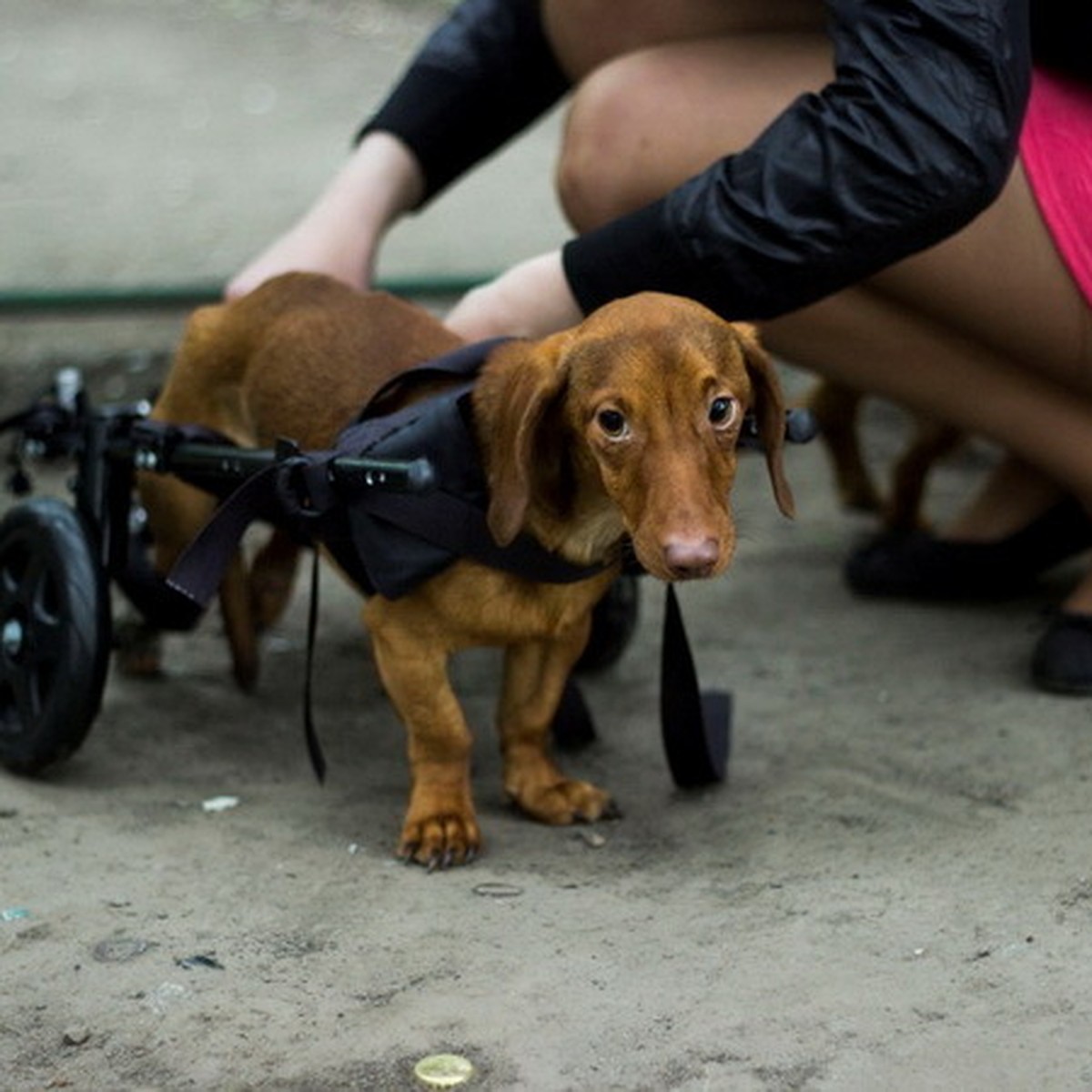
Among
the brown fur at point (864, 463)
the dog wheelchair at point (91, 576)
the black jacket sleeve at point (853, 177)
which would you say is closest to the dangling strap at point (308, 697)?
the dog wheelchair at point (91, 576)

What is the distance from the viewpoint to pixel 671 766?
Result: 9.53ft

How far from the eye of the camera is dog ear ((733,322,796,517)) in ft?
8.41

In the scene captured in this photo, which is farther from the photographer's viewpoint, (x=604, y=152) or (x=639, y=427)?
(x=604, y=152)

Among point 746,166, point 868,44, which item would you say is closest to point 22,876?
point 746,166

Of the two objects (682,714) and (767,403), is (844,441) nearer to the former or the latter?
(682,714)

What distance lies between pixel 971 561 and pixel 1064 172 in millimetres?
784

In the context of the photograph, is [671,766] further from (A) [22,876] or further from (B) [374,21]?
(B) [374,21]

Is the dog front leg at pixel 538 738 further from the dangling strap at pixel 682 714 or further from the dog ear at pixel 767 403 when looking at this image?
the dog ear at pixel 767 403

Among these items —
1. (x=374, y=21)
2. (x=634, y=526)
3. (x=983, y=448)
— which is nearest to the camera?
(x=634, y=526)

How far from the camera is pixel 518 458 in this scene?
2.51 meters

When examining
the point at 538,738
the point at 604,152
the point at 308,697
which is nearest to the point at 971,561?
the point at 604,152

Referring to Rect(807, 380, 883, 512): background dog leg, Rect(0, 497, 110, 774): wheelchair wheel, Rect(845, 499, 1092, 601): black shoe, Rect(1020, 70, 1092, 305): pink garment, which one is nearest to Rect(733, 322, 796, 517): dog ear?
Rect(1020, 70, 1092, 305): pink garment

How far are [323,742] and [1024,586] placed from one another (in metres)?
1.16

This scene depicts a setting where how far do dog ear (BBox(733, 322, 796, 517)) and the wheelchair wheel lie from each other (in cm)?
85
